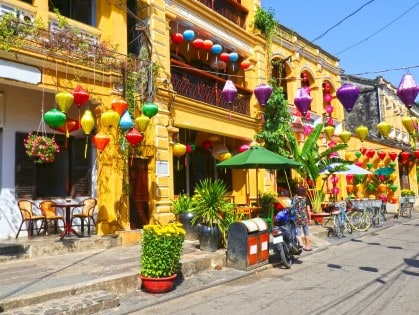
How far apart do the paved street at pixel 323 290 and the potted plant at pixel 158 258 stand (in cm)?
40

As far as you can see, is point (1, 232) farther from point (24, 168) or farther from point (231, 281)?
point (231, 281)

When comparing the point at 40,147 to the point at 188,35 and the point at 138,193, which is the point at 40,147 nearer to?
the point at 138,193

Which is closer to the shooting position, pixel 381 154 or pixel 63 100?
pixel 63 100

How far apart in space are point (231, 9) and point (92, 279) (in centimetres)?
1243

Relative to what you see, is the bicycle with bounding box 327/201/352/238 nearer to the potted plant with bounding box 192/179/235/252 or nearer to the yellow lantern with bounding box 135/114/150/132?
the potted plant with bounding box 192/179/235/252

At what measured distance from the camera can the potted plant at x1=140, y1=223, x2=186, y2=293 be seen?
6.53 m

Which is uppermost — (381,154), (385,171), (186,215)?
(381,154)

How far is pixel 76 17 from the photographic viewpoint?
11.0 metres

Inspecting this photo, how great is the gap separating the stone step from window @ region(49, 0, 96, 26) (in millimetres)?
7579

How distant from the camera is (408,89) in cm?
846

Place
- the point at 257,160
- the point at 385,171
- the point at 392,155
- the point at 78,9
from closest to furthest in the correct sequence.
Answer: the point at 257,160 → the point at 78,9 → the point at 385,171 → the point at 392,155

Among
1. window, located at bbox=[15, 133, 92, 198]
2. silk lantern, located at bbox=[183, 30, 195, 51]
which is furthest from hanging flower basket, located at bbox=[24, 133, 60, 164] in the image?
silk lantern, located at bbox=[183, 30, 195, 51]

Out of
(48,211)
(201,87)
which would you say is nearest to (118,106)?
(48,211)

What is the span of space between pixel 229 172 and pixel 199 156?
60.1 inches
